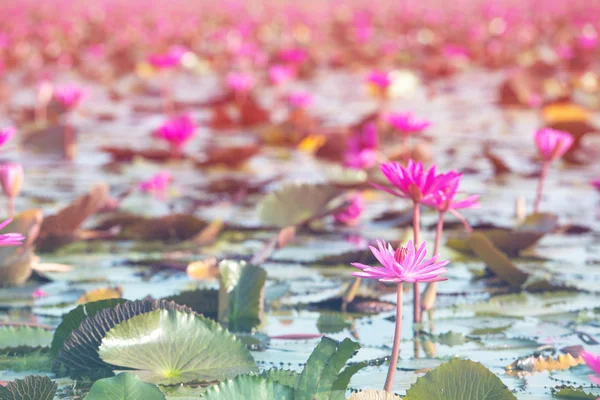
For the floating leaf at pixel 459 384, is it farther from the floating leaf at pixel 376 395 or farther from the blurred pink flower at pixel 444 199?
the blurred pink flower at pixel 444 199

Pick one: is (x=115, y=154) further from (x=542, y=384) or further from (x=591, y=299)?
(x=542, y=384)

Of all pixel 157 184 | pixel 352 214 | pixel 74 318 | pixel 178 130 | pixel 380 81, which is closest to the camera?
pixel 74 318

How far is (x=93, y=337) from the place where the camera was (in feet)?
5.56

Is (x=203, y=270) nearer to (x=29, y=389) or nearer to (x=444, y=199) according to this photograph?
(x=444, y=199)

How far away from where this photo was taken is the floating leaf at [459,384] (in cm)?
141

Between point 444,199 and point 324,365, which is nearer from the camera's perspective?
point 324,365

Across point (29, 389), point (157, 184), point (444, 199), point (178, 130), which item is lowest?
point (29, 389)

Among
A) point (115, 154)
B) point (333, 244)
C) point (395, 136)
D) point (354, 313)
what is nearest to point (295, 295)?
point (354, 313)

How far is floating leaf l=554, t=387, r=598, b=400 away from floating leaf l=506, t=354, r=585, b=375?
0.46ft

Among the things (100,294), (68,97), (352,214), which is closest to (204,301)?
(100,294)

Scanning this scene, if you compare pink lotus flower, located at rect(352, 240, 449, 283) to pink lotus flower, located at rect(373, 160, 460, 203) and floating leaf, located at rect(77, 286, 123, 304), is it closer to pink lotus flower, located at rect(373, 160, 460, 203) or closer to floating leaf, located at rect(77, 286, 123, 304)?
pink lotus flower, located at rect(373, 160, 460, 203)

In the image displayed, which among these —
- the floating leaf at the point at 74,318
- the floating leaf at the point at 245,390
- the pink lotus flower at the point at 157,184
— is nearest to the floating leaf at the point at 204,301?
the floating leaf at the point at 74,318

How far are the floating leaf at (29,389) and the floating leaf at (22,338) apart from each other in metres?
0.43

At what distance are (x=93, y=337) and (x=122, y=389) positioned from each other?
1.13 feet
